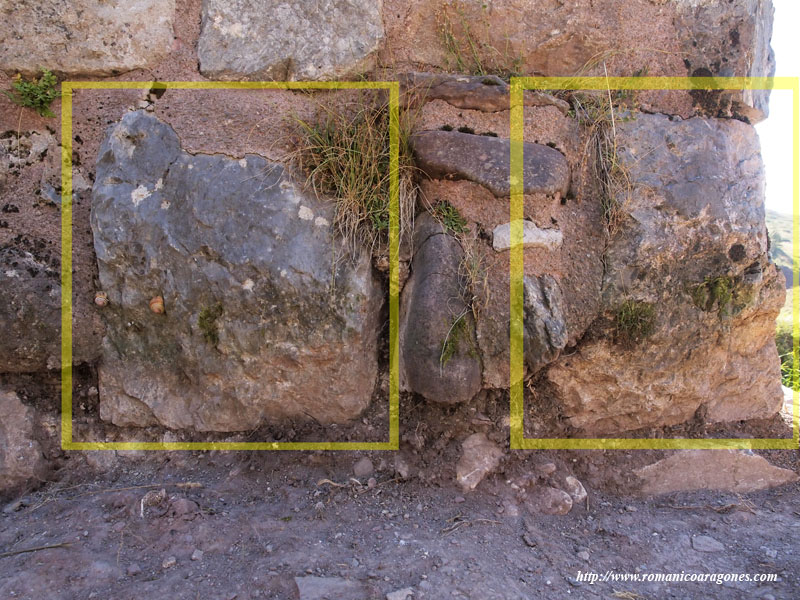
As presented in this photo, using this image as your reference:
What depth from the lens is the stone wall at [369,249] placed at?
242 centimetres

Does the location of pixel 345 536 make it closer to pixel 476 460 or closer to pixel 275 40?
pixel 476 460

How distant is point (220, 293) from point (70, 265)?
0.67 m

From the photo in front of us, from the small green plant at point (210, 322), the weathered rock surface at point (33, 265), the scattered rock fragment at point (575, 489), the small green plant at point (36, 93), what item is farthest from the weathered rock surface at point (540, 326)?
the small green plant at point (36, 93)

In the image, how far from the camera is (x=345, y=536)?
2.16m

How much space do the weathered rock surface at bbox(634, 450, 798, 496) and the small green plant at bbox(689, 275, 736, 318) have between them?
2.06 feet

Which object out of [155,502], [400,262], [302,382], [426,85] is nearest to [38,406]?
[155,502]

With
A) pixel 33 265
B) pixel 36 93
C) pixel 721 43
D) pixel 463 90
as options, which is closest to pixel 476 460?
pixel 463 90

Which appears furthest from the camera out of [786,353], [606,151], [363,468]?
[786,353]

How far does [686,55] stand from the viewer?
9.34 feet

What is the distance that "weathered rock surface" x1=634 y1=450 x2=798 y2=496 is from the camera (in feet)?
8.52

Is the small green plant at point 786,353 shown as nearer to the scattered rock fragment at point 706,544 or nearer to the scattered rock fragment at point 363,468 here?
the scattered rock fragment at point 706,544

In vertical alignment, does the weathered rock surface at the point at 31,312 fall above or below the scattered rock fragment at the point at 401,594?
above

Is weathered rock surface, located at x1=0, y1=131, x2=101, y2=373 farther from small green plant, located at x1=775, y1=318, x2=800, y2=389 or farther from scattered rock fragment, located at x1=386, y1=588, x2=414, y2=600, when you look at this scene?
small green plant, located at x1=775, y1=318, x2=800, y2=389

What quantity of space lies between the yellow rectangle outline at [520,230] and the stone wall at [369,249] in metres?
0.04
